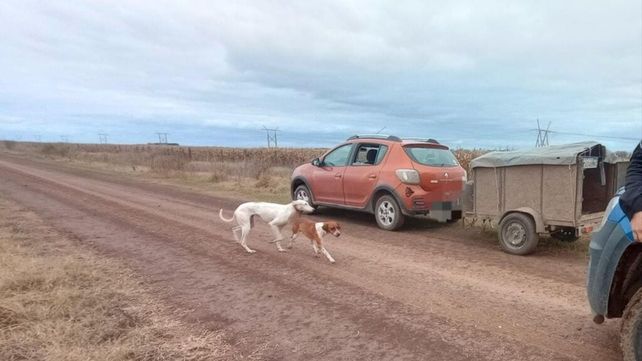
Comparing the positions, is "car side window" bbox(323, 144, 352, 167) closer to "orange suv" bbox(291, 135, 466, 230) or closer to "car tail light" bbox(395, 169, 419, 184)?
"orange suv" bbox(291, 135, 466, 230)

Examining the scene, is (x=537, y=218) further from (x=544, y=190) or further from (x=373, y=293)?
(x=373, y=293)

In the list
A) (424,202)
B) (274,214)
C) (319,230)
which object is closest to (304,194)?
(424,202)

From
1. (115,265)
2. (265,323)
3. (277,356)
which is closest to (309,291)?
(265,323)

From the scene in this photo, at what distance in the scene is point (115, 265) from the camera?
20.5 ft

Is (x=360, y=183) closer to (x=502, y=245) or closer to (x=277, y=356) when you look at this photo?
(x=502, y=245)

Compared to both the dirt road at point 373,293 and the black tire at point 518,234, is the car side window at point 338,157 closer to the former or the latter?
the dirt road at point 373,293

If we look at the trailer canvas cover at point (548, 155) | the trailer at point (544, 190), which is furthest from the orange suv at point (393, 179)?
the trailer canvas cover at point (548, 155)

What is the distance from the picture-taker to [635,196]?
2.84 m

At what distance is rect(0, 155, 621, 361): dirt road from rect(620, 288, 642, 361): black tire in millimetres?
567

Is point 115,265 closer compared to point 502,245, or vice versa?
point 115,265

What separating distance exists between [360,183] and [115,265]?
481 cm

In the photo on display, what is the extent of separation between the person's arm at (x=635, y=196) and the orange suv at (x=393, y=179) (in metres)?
5.40

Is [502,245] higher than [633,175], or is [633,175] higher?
[633,175]

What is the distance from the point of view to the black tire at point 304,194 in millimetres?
10789
